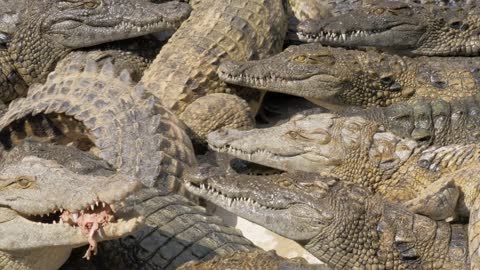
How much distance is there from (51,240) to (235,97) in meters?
1.99

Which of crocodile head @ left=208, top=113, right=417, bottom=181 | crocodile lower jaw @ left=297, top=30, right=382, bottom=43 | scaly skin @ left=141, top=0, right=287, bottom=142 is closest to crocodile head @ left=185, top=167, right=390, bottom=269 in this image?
crocodile head @ left=208, top=113, right=417, bottom=181

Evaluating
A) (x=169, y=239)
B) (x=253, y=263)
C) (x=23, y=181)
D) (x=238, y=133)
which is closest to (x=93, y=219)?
(x=23, y=181)

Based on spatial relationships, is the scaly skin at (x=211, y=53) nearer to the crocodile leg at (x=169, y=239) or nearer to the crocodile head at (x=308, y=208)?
the crocodile leg at (x=169, y=239)

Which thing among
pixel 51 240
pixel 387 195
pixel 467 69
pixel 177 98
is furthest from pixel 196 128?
pixel 51 240

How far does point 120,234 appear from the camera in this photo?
292 cm

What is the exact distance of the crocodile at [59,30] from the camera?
206 inches

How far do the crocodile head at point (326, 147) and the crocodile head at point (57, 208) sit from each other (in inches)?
50.3

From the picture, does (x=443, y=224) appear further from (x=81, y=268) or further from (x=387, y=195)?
(x=81, y=268)

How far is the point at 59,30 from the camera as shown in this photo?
17.5 ft

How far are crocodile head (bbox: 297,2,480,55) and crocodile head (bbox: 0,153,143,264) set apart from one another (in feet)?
7.58

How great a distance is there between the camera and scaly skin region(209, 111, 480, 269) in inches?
161

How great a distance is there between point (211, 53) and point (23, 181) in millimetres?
2034

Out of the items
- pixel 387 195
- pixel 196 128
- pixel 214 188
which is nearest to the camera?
pixel 214 188

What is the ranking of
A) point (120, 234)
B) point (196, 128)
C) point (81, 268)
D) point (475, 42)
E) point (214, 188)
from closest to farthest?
point (120, 234) → point (81, 268) → point (214, 188) → point (196, 128) → point (475, 42)
